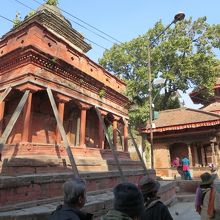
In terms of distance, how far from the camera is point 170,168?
2144cm

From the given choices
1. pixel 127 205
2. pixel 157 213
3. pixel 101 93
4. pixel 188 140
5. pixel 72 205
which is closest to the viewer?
pixel 127 205

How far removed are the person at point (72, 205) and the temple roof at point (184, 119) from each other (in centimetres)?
1886

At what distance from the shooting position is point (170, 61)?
90.1 feet

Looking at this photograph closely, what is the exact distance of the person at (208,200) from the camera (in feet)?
12.7

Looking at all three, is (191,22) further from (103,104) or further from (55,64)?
(55,64)

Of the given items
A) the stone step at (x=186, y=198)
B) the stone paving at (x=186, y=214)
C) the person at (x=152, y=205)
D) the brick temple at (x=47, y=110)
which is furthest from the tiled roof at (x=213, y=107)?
the person at (x=152, y=205)

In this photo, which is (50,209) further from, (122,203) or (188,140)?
(188,140)

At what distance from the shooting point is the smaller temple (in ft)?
66.2

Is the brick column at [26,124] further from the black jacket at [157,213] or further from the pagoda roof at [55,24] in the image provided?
the black jacket at [157,213]

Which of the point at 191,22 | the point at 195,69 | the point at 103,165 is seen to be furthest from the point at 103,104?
the point at 191,22

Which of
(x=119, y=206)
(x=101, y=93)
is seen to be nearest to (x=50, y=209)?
(x=119, y=206)

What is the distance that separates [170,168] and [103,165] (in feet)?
38.9

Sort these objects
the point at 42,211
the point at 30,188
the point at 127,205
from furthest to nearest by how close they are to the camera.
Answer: the point at 30,188, the point at 42,211, the point at 127,205

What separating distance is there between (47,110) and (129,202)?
9668 mm
